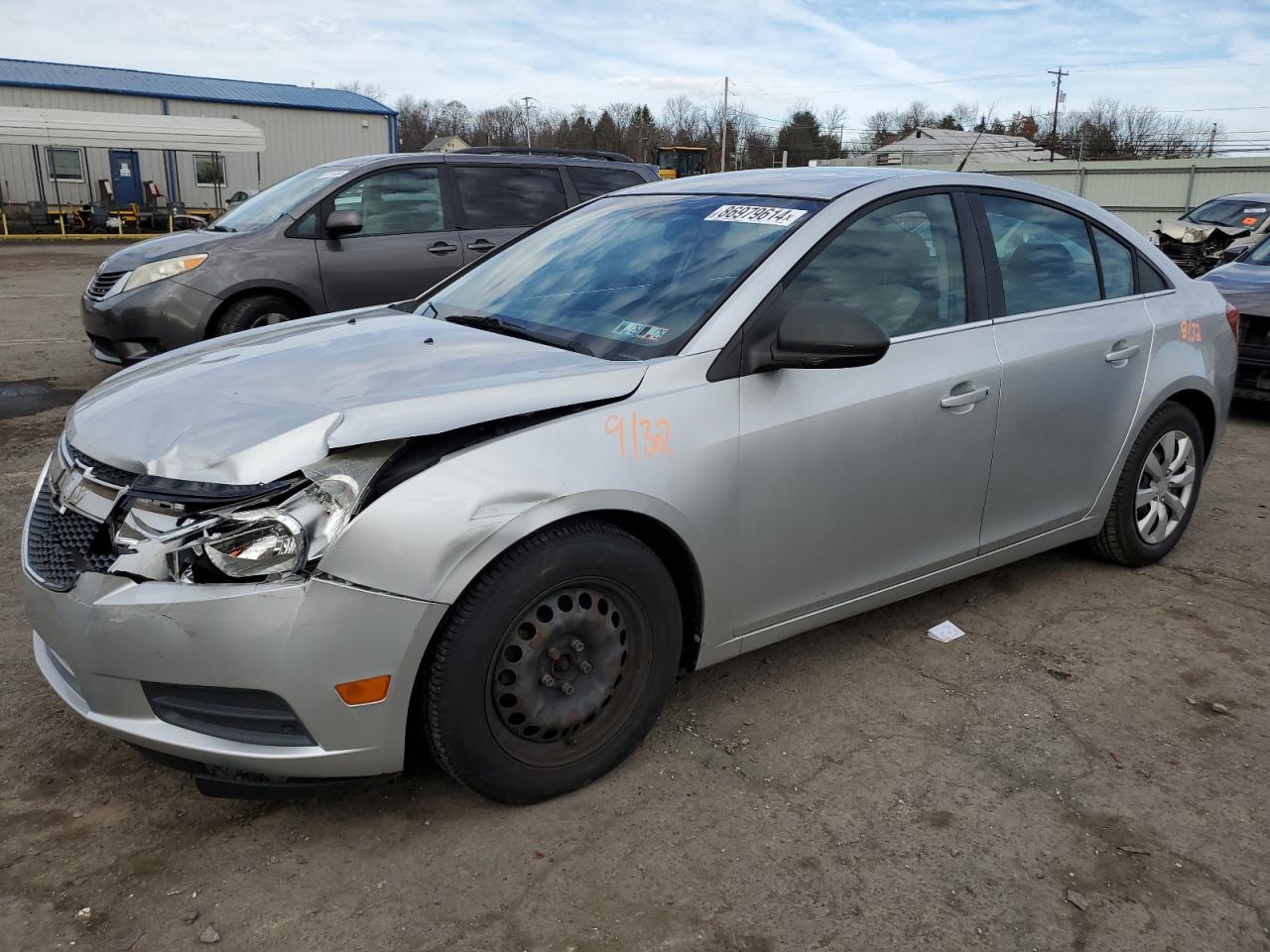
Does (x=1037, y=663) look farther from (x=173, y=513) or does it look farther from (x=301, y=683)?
(x=173, y=513)

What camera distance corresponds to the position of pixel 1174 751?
307 centimetres

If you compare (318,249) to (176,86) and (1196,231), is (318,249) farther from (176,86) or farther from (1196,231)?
(176,86)

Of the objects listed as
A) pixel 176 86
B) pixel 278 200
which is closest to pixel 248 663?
pixel 278 200

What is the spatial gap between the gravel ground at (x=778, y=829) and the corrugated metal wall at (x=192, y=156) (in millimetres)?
36305

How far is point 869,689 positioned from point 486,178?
586cm

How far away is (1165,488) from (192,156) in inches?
1516

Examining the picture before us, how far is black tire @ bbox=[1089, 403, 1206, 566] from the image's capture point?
4.15m

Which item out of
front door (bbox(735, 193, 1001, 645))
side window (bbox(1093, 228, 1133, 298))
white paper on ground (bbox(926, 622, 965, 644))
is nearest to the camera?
front door (bbox(735, 193, 1001, 645))

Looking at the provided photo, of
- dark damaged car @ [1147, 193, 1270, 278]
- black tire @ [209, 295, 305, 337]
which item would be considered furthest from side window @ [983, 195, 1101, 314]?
dark damaged car @ [1147, 193, 1270, 278]

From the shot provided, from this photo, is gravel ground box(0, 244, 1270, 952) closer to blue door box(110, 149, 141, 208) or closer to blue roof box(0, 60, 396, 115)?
blue door box(110, 149, 141, 208)

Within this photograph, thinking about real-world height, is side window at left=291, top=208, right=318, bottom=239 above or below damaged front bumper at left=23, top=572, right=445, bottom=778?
above

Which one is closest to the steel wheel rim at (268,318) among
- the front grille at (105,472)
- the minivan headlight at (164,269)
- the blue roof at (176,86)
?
the minivan headlight at (164,269)

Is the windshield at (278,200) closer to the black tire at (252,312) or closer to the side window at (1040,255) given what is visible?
the black tire at (252,312)

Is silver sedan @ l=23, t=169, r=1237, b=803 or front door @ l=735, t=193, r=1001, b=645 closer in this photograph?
silver sedan @ l=23, t=169, r=1237, b=803
